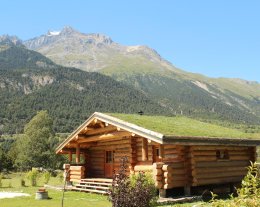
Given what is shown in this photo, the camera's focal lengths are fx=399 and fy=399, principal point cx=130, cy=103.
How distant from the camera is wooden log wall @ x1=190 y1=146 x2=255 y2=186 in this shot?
18.6m

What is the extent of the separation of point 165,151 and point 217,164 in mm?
2737

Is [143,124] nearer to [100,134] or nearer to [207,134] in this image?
[207,134]

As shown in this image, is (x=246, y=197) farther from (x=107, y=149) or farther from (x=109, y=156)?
(x=109, y=156)

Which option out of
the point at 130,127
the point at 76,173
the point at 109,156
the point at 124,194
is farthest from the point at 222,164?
the point at 124,194

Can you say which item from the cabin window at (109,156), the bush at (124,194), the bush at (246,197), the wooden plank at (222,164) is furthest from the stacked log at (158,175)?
the bush at (246,197)

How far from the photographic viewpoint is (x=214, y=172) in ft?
64.2

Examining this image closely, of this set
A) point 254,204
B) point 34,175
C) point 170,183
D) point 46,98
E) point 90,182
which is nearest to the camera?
point 254,204

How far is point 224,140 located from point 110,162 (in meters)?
7.83

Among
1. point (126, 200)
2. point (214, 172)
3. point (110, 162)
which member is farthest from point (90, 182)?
point (126, 200)

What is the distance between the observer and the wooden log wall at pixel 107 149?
70.9ft

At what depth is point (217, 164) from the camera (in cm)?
1988

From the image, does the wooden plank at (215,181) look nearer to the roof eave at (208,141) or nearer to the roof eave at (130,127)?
the roof eave at (208,141)

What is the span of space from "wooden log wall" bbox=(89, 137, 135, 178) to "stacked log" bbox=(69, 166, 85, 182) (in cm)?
151

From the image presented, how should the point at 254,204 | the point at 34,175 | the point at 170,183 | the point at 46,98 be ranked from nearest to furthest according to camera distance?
the point at 254,204
the point at 170,183
the point at 34,175
the point at 46,98
